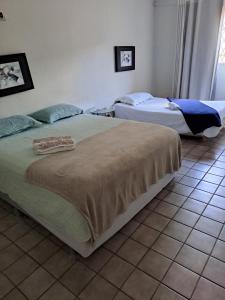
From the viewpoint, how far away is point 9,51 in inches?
97.3

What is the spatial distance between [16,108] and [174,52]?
136 inches

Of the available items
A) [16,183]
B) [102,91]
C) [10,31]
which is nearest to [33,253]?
[16,183]

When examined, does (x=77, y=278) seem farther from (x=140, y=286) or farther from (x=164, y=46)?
(x=164, y=46)

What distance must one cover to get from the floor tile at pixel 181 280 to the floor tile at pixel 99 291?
36 cm

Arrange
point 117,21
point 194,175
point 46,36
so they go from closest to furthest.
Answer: point 194,175
point 46,36
point 117,21

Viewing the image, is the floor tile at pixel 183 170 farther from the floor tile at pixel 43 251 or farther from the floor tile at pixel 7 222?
the floor tile at pixel 7 222

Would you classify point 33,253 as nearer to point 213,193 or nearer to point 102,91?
point 213,193

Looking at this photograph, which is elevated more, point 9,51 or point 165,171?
point 9,51

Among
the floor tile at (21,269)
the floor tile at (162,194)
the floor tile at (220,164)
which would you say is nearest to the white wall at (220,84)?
the floor tile at (220,164)

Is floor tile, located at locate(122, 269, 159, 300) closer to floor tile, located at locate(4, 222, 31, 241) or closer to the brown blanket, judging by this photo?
the brown blanket

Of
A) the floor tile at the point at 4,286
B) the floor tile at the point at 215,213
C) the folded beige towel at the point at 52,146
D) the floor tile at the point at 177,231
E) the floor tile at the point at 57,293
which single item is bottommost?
the floor tile at the point at 4,286

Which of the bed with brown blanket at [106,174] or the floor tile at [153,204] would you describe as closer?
the bed with brown blanket at [106,174]

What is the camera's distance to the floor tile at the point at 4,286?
1427 millimetres

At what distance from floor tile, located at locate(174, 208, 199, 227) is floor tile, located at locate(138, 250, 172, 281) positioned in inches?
17.4
